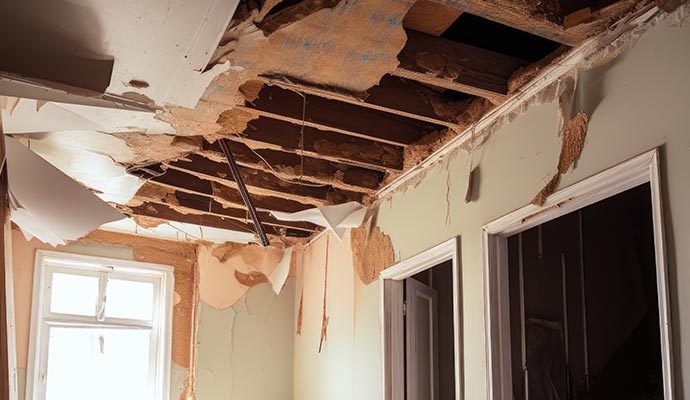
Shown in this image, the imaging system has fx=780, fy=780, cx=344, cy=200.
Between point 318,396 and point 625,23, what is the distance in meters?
3.68

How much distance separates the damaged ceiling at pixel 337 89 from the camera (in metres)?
2.80

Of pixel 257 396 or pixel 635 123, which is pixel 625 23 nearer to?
pixel 635 123

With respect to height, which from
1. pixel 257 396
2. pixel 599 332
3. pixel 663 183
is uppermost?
pixel 663 183

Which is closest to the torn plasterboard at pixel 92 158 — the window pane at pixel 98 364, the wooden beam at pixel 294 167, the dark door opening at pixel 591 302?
the wooden beam at pixel 294 167

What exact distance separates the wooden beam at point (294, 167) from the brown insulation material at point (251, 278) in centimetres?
182

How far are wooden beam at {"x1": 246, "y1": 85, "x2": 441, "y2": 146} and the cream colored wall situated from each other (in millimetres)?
269

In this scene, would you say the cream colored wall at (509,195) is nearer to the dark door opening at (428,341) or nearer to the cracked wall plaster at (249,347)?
the dark door opening at (428,341)

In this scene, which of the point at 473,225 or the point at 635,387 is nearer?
the point at 473,225

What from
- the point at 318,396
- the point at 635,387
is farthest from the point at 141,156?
the point at 635,387

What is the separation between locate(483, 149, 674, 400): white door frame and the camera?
2.42m

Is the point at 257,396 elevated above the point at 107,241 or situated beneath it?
situated beneath

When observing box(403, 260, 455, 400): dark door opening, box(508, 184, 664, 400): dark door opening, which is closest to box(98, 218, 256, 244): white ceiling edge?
box(403, 260, 455, 400): dark door opening

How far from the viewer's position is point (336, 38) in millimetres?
2961

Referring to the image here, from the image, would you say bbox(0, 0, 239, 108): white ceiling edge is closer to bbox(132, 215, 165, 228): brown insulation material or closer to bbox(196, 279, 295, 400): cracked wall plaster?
bbox(132, 215, 165, 228): brown insulation material
